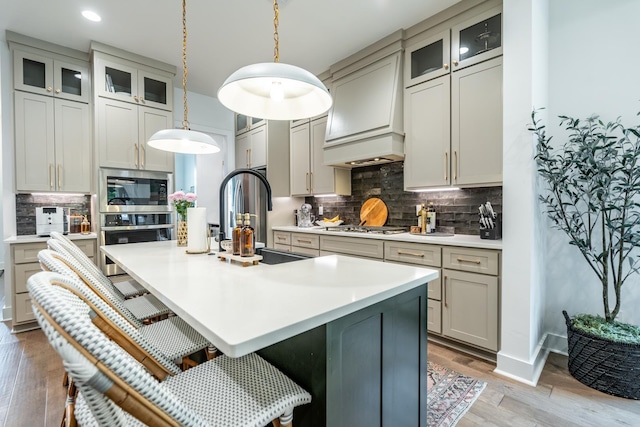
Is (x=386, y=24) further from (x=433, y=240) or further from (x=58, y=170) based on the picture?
(x=58, y=170)

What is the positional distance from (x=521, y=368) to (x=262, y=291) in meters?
1.95

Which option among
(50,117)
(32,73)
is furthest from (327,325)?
(32,73)

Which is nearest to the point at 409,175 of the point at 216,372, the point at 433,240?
the point at 433,240

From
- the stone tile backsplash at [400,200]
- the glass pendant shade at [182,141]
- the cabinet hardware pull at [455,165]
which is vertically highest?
the glass pendant shade at [182,141]

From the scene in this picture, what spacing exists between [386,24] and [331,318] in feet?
9.38

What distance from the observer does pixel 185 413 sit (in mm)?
634

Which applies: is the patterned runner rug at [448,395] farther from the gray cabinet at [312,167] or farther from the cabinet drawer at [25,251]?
the cabinet drawer at [25,251]

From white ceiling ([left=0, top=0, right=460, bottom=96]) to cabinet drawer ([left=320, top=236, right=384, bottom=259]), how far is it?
2016 millimetres

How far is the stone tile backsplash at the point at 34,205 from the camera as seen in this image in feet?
10.3

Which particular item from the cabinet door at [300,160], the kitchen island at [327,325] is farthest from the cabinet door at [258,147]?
the kitchen island at [327,325]

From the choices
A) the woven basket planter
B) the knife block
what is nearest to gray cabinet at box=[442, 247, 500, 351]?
the knife block

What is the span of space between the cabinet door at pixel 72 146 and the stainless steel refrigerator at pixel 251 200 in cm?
163

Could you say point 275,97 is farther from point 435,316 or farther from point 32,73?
point 32,73

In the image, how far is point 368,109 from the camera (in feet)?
10.1
